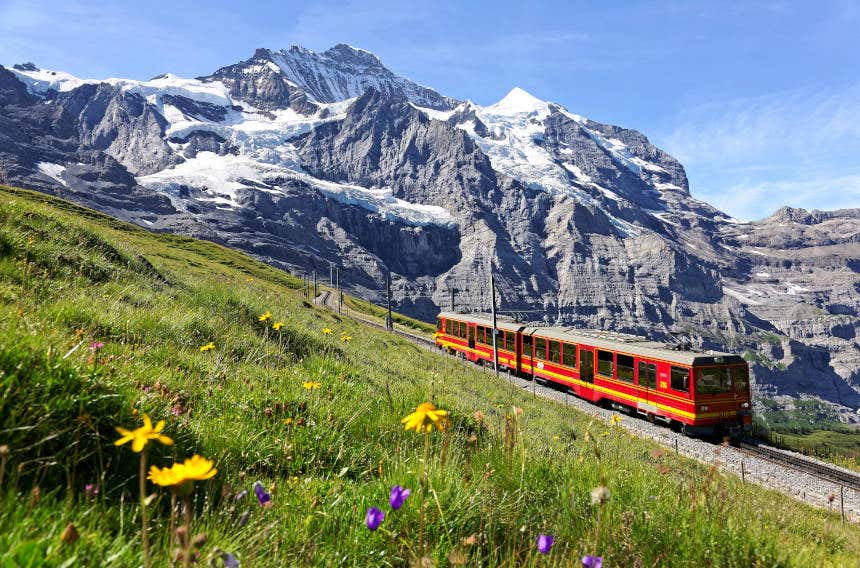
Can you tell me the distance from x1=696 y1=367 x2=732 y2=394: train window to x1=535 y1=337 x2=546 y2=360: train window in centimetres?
1008

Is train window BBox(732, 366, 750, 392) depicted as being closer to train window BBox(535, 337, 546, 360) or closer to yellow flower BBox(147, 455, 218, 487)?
train window BBox(535, 337, 546, 360)

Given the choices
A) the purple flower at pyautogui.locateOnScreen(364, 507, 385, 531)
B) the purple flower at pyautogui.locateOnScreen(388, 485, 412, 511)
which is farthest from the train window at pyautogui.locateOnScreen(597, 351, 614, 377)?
the purple flower at pyautogui.locateOnScreen(364, 507, 385, 531)

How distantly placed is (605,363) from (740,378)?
558 cm

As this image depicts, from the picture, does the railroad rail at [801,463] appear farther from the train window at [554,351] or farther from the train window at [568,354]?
the train window at [554,351]

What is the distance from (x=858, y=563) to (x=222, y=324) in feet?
25.9

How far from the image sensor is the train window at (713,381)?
18.3m

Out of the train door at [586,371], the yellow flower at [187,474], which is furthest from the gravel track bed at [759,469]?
the yellow flower at [187,474]

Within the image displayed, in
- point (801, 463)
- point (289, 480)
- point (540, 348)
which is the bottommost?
point (801, 463)

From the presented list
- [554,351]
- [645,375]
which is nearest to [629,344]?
[645,375]

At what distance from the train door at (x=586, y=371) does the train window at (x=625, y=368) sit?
1887mm

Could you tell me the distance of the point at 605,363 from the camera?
74.2ft

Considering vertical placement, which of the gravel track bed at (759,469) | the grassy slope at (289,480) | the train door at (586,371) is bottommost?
the gravel track bed at (759,469)

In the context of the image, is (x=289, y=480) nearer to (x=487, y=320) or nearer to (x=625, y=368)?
(x=625, y=368)

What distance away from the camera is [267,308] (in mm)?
10664
